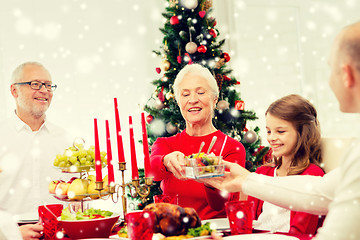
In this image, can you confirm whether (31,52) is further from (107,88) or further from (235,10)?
(235,10)

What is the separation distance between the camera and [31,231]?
5.23ft

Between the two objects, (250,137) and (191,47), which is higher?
(191,47)

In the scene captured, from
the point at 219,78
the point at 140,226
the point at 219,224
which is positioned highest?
the point at 219,78

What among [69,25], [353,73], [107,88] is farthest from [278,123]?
[69,25]

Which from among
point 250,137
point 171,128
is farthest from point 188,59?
point 250,137

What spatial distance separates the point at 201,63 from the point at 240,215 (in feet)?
7.47

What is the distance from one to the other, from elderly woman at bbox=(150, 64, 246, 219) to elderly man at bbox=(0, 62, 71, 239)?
112cm

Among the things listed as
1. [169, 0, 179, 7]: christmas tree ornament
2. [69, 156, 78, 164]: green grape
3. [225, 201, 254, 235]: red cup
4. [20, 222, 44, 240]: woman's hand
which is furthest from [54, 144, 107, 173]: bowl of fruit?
[169, 0, 179, 7]: christmas tree ornament

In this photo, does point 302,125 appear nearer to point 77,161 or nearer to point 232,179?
point 232,179

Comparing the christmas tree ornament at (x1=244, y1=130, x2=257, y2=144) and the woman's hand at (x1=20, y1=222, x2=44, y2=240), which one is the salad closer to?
the woman's hand at (x1=20, y1=222, x2=44, y2=240)

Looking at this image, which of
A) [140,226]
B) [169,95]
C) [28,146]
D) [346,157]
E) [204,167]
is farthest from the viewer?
[169,95]

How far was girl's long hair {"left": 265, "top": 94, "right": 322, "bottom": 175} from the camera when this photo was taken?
2111 mm

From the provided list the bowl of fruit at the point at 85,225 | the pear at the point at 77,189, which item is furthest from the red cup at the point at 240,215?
the pear at the point at 77,189

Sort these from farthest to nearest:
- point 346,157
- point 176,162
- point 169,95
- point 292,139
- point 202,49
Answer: point 169,95, point 202,49, point 292,139, point 176,162, point 346,157
